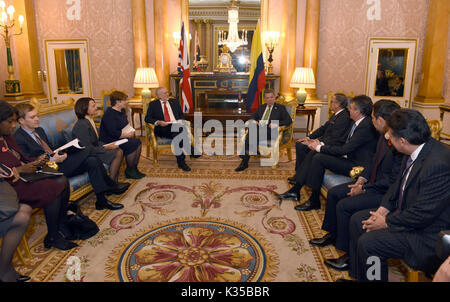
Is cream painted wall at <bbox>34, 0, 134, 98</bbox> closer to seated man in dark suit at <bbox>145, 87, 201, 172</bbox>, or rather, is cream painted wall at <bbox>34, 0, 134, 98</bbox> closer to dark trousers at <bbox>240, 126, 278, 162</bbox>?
seated man in dark suit at <bbox>145, 87, 201, 172</bbox>

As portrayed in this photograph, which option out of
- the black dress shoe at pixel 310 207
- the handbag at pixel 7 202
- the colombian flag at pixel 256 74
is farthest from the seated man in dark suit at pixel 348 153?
the handbag at pixel 7 202

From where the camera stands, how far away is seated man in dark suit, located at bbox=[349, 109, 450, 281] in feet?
6.85

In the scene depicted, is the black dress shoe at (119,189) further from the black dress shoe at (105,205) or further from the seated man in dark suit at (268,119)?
the seated man in dark suit at (268,119)

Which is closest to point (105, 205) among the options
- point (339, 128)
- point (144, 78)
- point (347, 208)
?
point (347, 208)

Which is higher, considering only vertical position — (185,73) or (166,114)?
(185,73)

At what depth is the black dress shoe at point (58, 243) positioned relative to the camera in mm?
3137

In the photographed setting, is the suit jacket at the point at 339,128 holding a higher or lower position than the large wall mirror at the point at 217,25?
lower

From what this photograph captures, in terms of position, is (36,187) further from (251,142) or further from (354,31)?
(354,31)

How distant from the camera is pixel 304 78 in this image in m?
7.04

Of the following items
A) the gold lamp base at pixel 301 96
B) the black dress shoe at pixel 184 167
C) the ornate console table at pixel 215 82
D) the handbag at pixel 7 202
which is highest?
the ornate console table at pixel 215 82

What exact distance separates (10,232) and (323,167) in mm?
3189

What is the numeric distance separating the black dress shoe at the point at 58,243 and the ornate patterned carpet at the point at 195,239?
5 cm

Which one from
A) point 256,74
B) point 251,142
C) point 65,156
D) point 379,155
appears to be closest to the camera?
point 379,155

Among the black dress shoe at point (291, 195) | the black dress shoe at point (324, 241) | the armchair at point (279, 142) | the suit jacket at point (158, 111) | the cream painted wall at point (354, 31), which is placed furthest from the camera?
the cream painted wall at point (354, 31)
